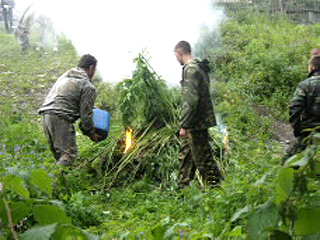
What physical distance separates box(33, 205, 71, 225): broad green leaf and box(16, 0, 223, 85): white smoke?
7.63 meters

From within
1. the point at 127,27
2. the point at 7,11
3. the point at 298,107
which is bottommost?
the point at 298,107

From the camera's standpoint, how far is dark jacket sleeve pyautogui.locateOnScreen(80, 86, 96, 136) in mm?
Answer: 5484

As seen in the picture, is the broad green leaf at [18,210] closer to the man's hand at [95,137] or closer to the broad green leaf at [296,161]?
the broad green leaf at [296,161]

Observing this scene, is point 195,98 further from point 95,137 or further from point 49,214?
point 49,214

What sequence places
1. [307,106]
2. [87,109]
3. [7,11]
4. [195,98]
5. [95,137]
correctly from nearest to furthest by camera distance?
[307,106] < [195,98] < [87,109] < [95,137] < [7,11]

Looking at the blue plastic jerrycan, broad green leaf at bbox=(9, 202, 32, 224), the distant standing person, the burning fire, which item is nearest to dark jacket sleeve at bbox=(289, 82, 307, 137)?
the burning fire

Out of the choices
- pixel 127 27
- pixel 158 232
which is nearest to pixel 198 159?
pixel 158 232

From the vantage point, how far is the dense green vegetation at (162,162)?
3.62ft

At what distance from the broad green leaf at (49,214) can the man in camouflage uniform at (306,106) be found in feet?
13.3

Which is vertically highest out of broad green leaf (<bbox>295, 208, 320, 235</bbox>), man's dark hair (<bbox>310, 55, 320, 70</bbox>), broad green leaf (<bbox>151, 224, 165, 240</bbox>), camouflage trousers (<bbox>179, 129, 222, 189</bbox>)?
man's dark hair (<bbox>310, 55, 320, 70</bbox>)

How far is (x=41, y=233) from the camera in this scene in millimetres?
914

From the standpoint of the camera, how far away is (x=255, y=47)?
11.9 meters

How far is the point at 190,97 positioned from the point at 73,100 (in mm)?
1698

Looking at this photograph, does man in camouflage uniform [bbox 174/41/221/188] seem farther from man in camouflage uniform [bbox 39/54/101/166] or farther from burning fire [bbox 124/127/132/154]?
man in camouflage uniform [bbox 39/54/101/166]
